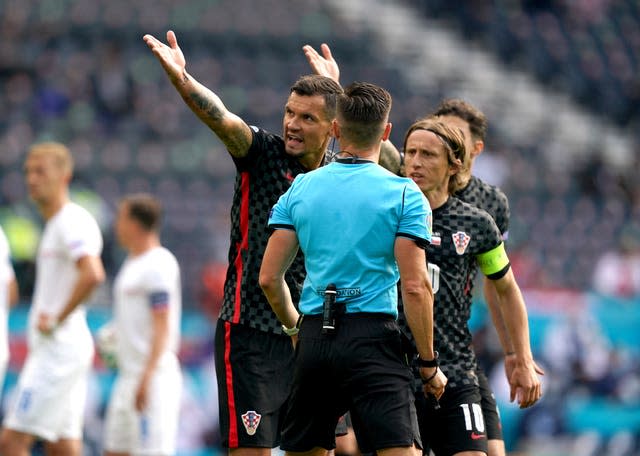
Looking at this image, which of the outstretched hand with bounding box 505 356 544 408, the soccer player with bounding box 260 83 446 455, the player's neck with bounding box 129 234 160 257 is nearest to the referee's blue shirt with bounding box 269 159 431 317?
the soccer player with bounding box 260 83 446 455

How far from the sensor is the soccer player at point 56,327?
29.0 feet

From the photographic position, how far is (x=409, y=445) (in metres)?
5.30

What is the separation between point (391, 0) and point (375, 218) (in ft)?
69.9

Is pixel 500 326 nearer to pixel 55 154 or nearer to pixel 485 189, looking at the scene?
pixel 485 189

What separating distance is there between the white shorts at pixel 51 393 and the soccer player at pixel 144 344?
0.53m

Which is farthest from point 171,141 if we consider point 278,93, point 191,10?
point 191,10

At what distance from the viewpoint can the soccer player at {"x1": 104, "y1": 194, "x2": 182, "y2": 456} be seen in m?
9.60

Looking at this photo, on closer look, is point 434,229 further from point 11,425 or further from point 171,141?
point 171,141

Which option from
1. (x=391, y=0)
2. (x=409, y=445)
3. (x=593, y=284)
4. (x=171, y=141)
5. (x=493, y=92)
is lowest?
(x=409, y=445)

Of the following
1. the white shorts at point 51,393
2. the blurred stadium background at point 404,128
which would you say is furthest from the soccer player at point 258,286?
the blurred stadium background at point 404,128

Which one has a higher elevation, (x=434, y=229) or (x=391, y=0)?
(x=391, y=0)

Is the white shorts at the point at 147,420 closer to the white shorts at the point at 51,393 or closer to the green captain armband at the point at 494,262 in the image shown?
the white shorts at the point at 51,393

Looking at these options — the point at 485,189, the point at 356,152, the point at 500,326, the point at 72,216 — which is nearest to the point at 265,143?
the point at 356,152

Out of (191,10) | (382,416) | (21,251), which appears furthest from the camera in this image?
(191,10)
